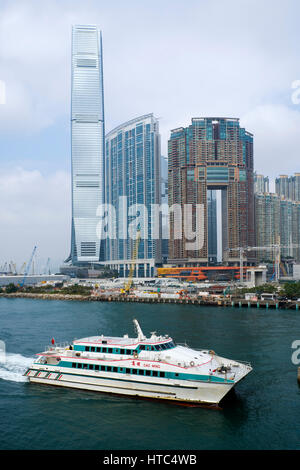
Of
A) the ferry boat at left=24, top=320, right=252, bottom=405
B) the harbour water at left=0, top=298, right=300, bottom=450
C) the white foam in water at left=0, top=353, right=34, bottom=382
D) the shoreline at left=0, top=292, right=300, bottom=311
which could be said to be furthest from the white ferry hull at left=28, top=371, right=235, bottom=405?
the shoreline at left=0, top=292, right=300, bottom=311

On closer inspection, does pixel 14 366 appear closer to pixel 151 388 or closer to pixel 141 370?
pixel 141 370

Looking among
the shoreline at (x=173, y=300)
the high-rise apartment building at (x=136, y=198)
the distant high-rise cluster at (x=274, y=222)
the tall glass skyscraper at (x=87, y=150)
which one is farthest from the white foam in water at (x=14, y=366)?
the tall glass skyscraper at (x=87, y=150)

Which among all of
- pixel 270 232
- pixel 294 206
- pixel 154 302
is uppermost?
pixel 294 206

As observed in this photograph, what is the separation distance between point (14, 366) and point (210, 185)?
4560 inches

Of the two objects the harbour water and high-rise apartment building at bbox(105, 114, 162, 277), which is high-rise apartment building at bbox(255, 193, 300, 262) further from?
the harbour water

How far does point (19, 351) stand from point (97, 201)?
491 ft

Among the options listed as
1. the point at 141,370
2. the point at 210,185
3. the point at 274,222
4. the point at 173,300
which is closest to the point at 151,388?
the point at 141,370

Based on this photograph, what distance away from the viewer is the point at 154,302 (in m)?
93.6

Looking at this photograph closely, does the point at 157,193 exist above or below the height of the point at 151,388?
above

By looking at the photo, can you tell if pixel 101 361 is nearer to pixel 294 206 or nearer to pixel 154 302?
pixel 154 302

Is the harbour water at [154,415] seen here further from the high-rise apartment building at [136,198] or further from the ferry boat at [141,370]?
the high-rise apartment building at [136,198]

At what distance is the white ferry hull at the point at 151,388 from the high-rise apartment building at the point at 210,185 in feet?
372

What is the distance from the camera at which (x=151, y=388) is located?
24.9m
